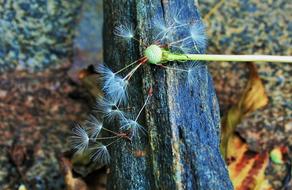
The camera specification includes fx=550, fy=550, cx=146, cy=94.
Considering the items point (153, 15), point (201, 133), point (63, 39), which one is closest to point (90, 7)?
point (63, 39)

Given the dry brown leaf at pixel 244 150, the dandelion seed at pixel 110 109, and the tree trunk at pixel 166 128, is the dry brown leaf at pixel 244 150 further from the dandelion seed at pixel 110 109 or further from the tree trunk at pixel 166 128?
Answer: the dandelion seed at pixel 110 109

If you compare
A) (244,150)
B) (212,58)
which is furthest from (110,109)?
(244,150)

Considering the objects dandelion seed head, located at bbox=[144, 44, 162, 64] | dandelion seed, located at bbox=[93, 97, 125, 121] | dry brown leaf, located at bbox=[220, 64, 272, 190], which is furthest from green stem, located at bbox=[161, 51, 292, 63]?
dry brown leaf, located at bbox=[220, 64, 272, 190]

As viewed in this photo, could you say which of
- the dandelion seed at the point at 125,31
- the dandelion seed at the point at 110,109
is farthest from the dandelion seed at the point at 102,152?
the dandelion seed at the point at 125,31

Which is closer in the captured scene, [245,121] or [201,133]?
[201,133]

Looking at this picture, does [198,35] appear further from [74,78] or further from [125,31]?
[74,78]

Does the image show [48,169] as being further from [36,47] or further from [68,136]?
[36,47]
